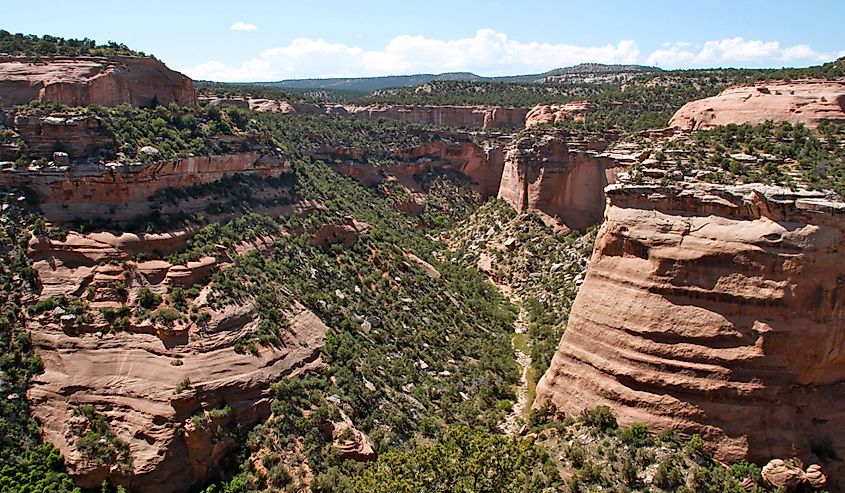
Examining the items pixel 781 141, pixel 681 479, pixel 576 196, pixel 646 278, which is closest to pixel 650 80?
pixel 576 196

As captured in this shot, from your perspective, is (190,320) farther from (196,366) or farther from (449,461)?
(449,461)

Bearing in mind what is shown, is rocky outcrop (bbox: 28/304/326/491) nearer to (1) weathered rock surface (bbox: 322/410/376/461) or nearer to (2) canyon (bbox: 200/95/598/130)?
(1) weathered rock surface (bbox: 322/410/376/461)

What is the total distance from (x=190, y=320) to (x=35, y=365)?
685cm

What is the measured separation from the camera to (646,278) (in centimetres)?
2867

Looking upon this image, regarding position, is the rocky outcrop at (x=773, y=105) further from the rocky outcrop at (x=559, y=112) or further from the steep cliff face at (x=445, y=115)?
the steep cliff face at (x=445, y=115)

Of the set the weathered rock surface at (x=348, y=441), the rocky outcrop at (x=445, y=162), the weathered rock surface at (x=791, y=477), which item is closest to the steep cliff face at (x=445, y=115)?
the rocky outcrop at (x=445, y=162)

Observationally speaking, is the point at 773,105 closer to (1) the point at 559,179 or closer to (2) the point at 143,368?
(1) the point at 559,179

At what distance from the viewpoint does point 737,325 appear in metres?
26.5

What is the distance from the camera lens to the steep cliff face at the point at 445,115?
89.7 metres

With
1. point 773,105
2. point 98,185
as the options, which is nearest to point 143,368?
point 98,185

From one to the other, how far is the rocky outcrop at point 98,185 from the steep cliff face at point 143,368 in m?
2.05

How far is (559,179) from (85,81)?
1592 inches

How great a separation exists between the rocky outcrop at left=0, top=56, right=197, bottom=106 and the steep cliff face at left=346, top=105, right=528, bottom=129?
2003 inches

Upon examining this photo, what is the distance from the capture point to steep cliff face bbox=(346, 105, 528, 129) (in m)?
89.7
